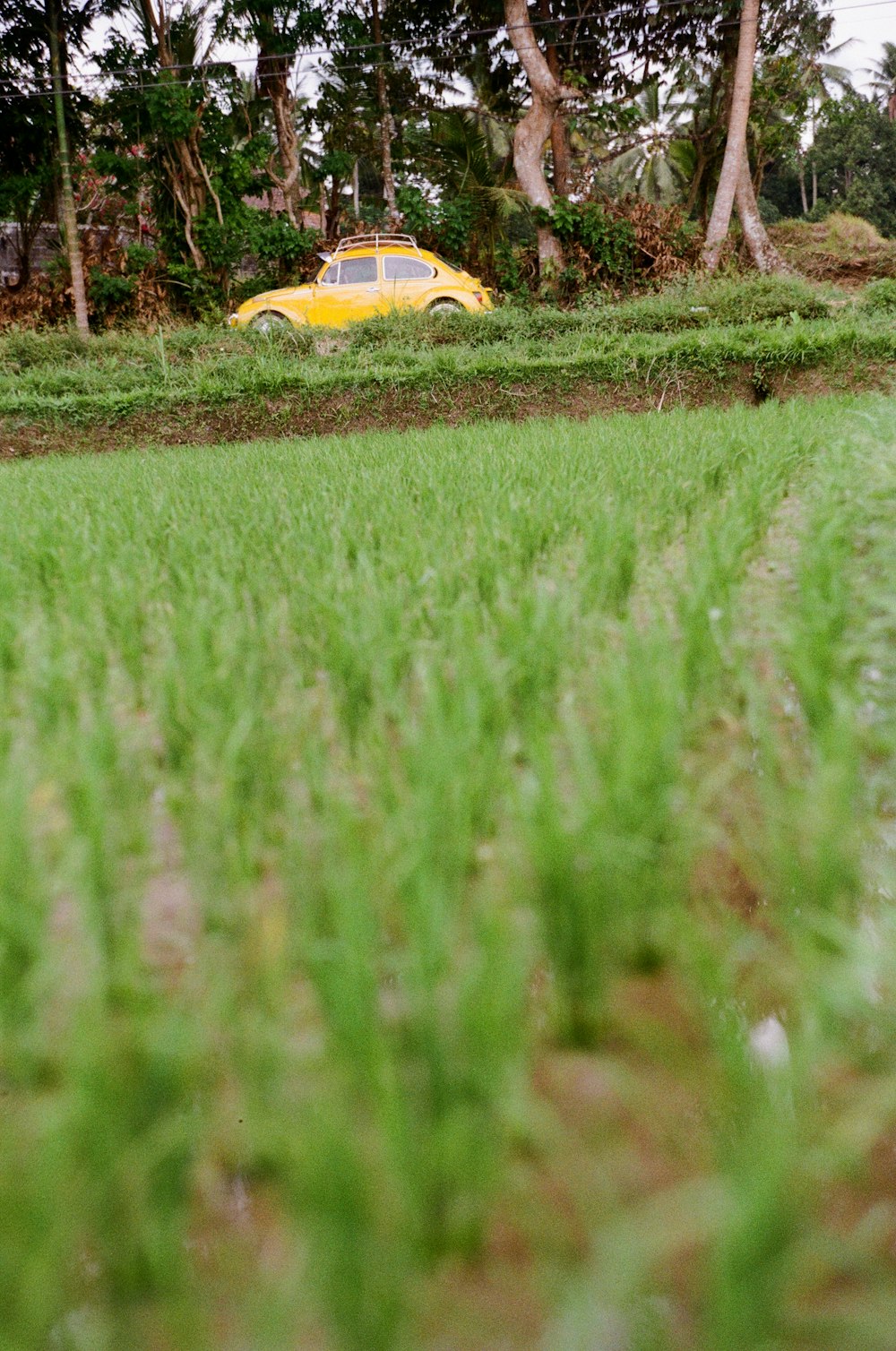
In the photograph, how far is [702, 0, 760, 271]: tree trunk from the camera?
1127 centimetres

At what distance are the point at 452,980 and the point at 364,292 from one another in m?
10.7

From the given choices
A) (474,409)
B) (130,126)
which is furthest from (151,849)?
(130,126)

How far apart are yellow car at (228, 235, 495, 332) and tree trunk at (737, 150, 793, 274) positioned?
4736mm

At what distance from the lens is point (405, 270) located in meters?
10.2

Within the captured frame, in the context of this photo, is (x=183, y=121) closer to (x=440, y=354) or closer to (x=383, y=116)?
(x=383, y=116)

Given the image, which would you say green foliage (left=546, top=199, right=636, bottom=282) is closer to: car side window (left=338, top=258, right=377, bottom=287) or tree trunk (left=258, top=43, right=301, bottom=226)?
car side window (left=338, top=258, right=377, bottom=287)

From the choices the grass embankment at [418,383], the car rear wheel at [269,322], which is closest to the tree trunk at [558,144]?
the car rear wheel at [269,322]

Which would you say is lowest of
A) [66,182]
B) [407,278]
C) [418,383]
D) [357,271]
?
[418,383]

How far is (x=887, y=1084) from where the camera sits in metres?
0.55

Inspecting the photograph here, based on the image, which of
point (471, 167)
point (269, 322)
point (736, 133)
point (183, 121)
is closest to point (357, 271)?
point (269, 322)

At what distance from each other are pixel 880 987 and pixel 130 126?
14.8 m

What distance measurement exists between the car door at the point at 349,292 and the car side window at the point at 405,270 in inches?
5.1

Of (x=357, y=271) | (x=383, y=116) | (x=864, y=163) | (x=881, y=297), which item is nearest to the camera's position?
(x=881, y=297)

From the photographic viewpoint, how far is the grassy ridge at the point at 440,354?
274 inches
